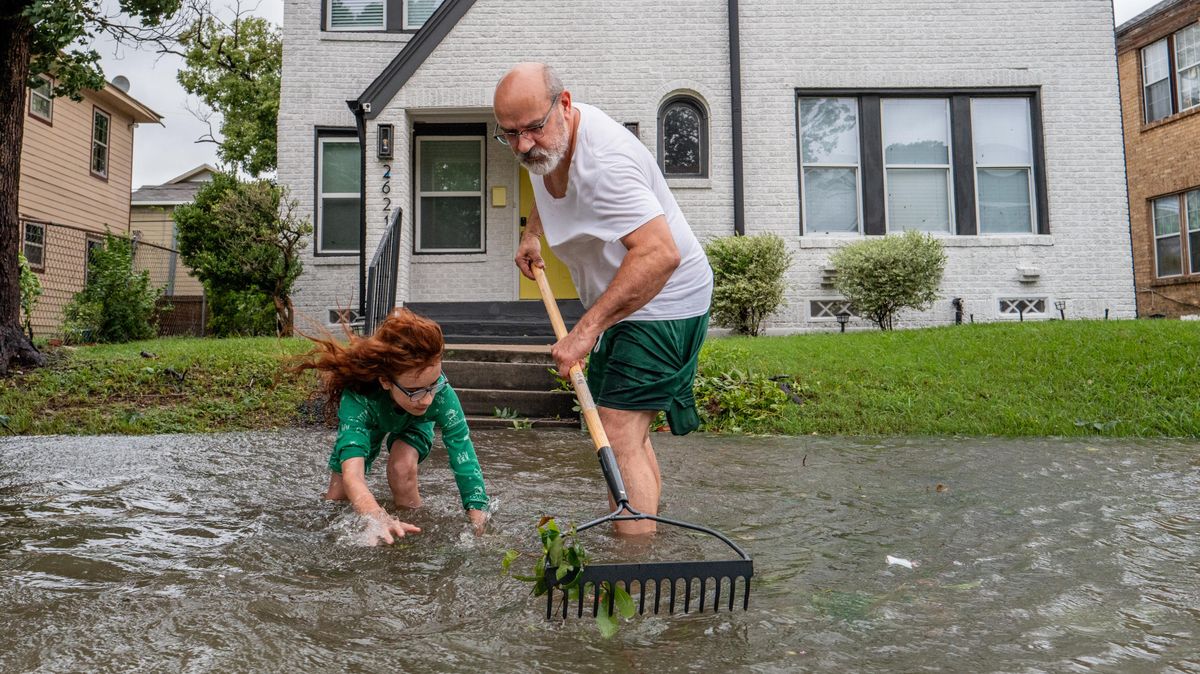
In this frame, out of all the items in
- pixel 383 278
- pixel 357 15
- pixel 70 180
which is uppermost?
pixel 357 15

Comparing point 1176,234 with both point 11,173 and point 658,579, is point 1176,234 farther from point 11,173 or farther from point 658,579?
point 11,173

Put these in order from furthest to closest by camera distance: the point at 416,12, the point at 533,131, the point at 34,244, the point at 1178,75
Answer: the point at 1178,75
the point at 34,244
the point at 416,12
the point at 533,131

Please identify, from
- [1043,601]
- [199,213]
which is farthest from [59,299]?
[1043,601]

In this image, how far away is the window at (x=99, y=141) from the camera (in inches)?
761

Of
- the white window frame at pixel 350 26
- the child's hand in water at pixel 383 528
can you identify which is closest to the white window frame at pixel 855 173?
the white window frame at pixel 350 26

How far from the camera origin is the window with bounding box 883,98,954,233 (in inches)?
454

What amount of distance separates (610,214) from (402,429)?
1.58m

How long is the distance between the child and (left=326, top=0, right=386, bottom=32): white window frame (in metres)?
10.2

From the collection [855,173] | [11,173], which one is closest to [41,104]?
[11,173]

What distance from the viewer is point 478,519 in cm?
331

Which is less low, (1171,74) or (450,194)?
(1171,74)

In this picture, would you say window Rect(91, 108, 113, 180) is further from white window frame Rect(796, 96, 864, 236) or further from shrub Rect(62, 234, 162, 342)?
white window frame Rect(796, 96, 864, 236)

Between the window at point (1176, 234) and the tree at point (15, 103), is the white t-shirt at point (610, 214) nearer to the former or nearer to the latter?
the tree at point (15, 103)

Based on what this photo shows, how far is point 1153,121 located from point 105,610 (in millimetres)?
21315
